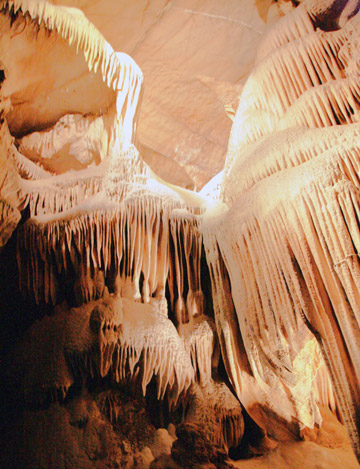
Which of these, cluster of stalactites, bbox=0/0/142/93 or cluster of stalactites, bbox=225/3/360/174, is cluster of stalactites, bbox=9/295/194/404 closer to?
cluster of stalactites, bbox=225/3/360/174

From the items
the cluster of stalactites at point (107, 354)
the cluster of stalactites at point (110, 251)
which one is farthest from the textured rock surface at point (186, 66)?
→ the cluster of stalactites at point (107, 354)

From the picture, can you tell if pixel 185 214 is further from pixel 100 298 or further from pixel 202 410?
pixel 202 410

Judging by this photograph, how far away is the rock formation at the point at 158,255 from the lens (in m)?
2.95

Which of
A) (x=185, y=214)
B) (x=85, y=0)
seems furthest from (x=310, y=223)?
(x=85, y=0)

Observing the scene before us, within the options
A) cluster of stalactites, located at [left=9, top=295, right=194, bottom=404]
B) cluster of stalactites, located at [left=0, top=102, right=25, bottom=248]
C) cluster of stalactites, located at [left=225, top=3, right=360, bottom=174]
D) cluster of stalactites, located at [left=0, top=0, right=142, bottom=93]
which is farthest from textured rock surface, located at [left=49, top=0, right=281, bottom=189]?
cluster of stalactites, located at [left=9, top=295, right=194, bottom=404]

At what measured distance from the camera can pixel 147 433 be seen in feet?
11.1

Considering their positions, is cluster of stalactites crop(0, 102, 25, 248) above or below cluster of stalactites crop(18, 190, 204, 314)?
above

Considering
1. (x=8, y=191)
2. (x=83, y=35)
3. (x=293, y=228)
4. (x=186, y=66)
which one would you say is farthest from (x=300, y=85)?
(x=8, y=191)

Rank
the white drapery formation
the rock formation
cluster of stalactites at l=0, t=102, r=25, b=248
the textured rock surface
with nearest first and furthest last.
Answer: the white drapery formation, the rock formation, cluster of stalactites at l=0, t=102, r=25, b=248, the textured rock surface

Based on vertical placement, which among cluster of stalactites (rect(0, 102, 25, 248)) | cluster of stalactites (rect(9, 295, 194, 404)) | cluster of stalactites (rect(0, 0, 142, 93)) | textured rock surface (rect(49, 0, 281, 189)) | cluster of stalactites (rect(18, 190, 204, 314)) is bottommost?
cluster of stalactites (rect(9, 295, 194, 404))

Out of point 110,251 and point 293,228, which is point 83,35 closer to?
point 110,251

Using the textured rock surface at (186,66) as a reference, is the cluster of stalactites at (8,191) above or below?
below

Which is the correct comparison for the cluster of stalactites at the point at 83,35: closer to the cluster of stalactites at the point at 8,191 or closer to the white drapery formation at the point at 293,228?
the cluster of stalactites at the point at 8,191

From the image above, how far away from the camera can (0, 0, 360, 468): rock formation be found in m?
2.95
